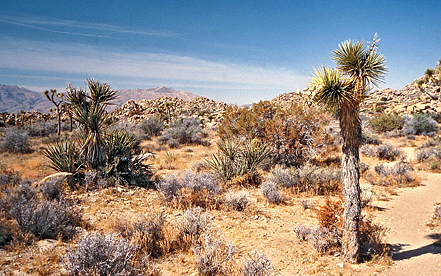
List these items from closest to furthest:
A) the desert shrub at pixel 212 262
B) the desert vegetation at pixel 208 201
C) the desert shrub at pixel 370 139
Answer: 1. the desert shrub at pixel 212 262
2. the desert vegetation at pixel 208 201
3. the desert shrub at pixel 370 139

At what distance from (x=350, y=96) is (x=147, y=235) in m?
4.46

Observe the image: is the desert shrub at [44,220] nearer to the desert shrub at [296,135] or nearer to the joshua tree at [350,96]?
the joshua tree at [350,96]

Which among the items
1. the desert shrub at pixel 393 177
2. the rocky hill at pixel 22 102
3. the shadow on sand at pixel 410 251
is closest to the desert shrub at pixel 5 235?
the shadow on sand at pixel 410 251

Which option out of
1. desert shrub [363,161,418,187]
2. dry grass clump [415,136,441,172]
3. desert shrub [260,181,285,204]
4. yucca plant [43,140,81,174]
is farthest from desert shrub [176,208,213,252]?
dry grass clump [415,136,441,172]

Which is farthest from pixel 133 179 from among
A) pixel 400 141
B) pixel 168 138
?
pixel 400 141

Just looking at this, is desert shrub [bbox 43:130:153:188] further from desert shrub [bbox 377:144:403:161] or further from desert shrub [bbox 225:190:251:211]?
desert shrub [bbox 377:144:403:161]

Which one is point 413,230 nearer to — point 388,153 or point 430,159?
point 430,159

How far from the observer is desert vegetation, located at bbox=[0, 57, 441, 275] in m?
4.25

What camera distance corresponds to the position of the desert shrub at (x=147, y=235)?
4824 millimetres

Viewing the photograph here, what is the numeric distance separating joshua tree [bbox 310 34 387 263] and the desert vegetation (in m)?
0.03

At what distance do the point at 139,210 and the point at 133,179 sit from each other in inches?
90.1

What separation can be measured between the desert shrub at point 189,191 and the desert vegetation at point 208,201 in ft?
0.11

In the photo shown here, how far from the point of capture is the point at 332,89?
416 cm

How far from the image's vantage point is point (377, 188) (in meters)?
9.62
